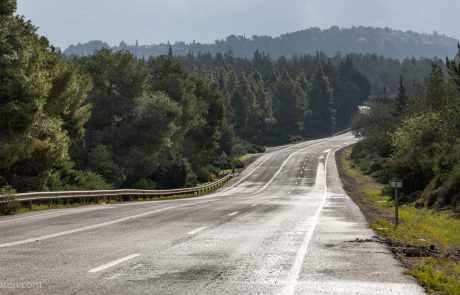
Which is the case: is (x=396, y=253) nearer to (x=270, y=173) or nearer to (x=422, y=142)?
(x=422, y=142)

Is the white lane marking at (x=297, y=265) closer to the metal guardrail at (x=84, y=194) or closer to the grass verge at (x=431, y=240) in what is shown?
the grass verge at (x=431, y=240)

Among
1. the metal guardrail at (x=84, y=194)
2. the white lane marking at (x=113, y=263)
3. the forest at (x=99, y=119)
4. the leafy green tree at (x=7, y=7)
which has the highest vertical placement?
the leafy green tree at (x=7, y=7)

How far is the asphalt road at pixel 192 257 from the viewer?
25.4 ft

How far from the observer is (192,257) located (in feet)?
33.8

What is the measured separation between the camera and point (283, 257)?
34.8 feet

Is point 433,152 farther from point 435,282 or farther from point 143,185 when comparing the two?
point 435,282

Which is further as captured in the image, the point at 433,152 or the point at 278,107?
the point at 278,107

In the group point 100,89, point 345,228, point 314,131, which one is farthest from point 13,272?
point 314,131

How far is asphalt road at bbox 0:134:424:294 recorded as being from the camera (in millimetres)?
7734

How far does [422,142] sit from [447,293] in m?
39.9

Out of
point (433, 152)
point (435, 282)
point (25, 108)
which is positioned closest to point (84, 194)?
point (25, 108)

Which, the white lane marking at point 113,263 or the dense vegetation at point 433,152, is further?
the dense vegetation at point 433,152

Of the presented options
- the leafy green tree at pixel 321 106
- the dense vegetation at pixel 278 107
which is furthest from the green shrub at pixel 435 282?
the leafy green tree at pixel 321 106

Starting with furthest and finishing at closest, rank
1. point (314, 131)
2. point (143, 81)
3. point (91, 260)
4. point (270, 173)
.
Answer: point (314, 131) < point (270, 173) < point (143, 81) < point (91, 260)
